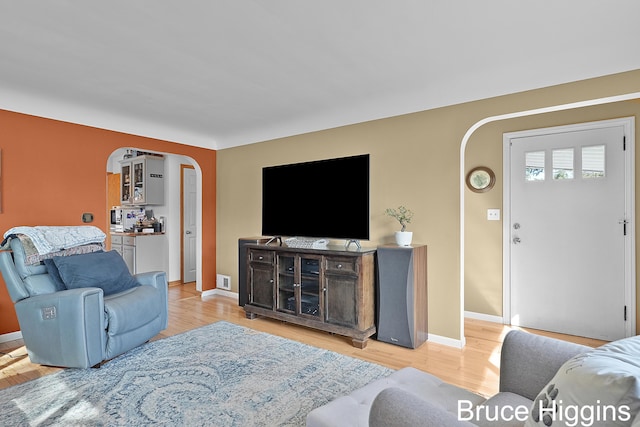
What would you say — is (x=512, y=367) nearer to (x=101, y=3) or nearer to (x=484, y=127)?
(x=101, y=3)

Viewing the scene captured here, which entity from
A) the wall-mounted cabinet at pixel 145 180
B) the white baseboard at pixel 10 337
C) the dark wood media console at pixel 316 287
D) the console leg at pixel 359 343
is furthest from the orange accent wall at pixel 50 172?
the console leg at pixel 359 343

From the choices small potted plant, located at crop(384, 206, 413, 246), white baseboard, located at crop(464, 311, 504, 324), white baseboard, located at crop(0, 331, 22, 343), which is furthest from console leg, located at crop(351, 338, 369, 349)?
white baseboard, located at crop(0, 331, 22, 343)

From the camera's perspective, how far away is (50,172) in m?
3.56

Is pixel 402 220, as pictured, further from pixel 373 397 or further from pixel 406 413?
pixel 406 413

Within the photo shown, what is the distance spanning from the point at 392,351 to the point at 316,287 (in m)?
0.93

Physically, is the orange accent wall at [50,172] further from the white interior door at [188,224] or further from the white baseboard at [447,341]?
the white baseboard at [447,341]

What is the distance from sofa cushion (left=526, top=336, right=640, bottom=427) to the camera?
2.61 ft

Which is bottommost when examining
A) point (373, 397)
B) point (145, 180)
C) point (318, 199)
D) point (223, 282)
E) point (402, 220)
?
point (223, 282)

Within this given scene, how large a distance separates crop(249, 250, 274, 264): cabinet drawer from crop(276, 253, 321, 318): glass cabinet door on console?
0.13 meters

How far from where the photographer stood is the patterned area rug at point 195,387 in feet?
6.70

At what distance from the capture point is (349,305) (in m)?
3.24

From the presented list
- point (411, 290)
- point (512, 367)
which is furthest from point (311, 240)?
point (512, 367)

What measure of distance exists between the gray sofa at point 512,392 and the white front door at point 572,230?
7.88 ft

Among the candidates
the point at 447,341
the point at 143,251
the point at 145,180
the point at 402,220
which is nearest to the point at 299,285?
the point at 402,220
